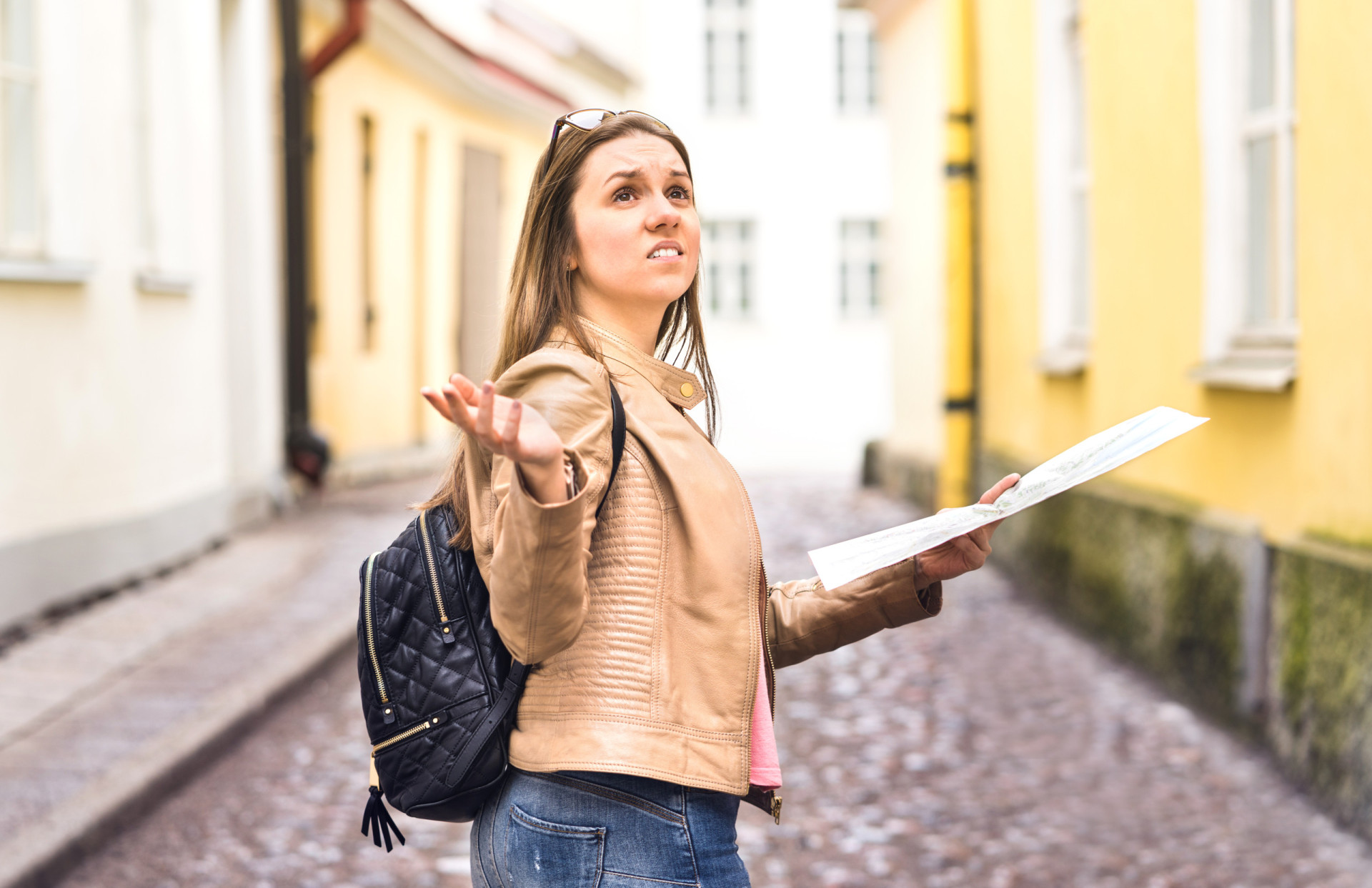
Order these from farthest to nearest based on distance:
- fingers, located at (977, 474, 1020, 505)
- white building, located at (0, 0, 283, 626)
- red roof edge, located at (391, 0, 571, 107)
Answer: red roof edge, located at (391, 0, 571, 107), white building, located at (0, 0, 283, 626), fingers, located at (977, 474, 1020, 505)

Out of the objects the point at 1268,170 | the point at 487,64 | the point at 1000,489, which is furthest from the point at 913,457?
the point at 1000,489

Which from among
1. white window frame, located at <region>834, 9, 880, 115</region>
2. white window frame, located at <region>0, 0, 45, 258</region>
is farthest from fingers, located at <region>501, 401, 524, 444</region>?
white window frame, located at <region>834, 9, 880, 115</region>

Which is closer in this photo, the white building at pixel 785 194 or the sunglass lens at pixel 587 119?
the sunglass lens at pixel 587 119

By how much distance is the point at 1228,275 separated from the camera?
603 centimetres

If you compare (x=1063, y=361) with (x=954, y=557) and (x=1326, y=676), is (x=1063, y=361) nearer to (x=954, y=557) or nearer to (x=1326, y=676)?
(x=1326, y=676)

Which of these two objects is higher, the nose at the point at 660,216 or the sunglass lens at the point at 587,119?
the sunglass lens at the point at 587,119

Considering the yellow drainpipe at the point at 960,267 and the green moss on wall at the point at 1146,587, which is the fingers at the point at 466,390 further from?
the yellow drainpipe at the point at 960,267

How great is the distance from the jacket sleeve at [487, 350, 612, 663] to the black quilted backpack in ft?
0.34

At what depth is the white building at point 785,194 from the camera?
2406cm

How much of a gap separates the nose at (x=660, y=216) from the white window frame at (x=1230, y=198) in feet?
13.8

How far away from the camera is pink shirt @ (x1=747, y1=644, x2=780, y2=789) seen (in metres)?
2.03

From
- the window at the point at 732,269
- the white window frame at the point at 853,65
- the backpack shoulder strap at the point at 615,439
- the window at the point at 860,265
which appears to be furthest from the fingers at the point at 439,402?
the white window frame at the point at 853,65

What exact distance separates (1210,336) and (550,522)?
5006 mm

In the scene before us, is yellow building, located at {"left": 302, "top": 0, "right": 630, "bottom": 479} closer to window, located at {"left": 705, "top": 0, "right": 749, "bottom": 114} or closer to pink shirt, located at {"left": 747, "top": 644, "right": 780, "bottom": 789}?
window, located at {"left": 705, "top": 0, "right": 749, "bottom": 114}
